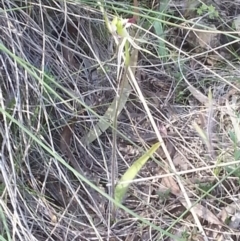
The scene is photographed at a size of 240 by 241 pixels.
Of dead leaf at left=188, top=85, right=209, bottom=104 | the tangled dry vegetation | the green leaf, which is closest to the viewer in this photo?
the green leaf

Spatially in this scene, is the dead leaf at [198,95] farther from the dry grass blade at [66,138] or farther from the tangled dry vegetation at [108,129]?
the dry grass blade at [66,138]

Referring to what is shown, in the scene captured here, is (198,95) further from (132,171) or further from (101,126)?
(132,171)

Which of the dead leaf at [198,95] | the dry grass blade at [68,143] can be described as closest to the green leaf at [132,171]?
the dry grass blade at [68,143]

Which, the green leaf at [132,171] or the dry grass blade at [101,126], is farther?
the dry grass blade at [101,126]

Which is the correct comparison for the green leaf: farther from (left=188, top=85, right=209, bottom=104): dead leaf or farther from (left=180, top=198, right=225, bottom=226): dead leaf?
(left=188, top=85, right=209, bottom=104): dead leaf

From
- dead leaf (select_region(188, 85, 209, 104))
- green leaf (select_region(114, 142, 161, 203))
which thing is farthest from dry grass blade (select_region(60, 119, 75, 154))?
dead leaf (select_region(188, 85, 209, 104))

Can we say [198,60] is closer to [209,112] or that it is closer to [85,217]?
[209,112]

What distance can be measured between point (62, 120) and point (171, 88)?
29cm

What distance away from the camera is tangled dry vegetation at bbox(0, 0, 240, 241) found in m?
1.12

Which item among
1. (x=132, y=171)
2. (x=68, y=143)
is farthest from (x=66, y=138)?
(x=132, y=171)

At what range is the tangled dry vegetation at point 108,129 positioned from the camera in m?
1.12

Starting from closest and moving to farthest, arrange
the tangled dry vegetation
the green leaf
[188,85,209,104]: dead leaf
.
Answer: the green leaf
the tangled dry vegetation
[188,85,209,104]: dead leaf

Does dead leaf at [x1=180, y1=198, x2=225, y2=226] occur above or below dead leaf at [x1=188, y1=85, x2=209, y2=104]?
below

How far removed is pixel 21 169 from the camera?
114 centimetres
